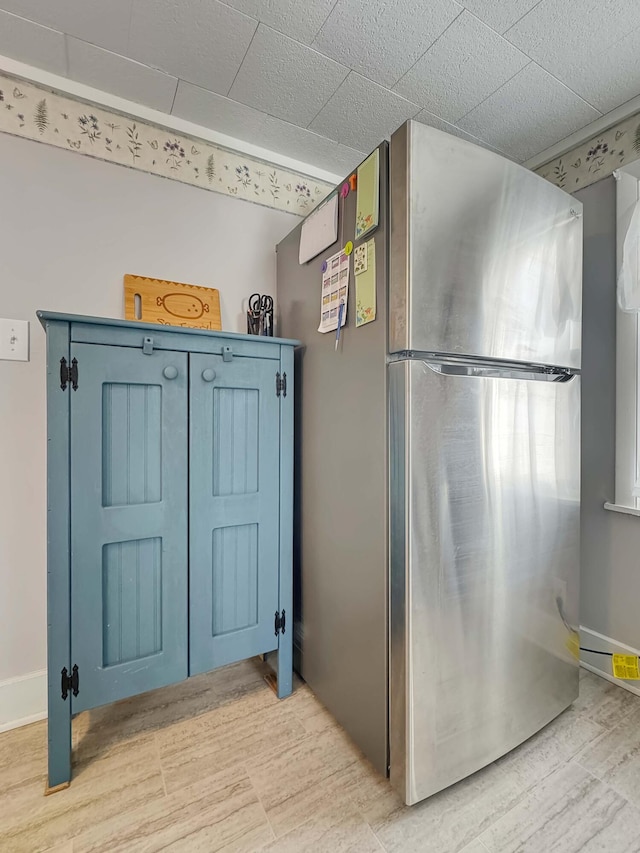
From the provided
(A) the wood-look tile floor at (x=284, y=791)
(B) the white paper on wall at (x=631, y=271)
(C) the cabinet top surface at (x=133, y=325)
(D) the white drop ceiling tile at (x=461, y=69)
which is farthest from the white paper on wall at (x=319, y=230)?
(A) the wood-look tile floor at (x=284, y=791)

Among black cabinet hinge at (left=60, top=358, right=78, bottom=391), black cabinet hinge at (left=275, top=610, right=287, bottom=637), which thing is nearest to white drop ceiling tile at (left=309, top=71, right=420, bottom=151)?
black cabinet hinge at (left=60, top=358, right=78, bottom=391)

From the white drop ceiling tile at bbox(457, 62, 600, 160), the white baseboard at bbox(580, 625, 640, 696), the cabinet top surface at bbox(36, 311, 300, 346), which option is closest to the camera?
the cabinet top surface at bbox(36, 311, 300, 346)

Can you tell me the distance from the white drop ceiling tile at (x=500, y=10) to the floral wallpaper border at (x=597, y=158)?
791 mm

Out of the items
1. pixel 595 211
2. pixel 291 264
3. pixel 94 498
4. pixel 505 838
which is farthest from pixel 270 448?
pixel 595 211

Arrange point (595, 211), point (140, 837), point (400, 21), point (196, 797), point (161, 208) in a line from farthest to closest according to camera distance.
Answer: point (595, 211) < point (161, 208) < point (400, 21) < point (196, 797) < point (140, 837)

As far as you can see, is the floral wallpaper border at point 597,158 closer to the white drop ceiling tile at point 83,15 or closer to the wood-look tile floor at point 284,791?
the white drop ceiling tile at point 83,15

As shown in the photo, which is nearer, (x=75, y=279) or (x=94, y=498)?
(x=94, y=498)

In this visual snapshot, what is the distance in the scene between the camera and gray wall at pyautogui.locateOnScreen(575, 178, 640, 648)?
166 cm

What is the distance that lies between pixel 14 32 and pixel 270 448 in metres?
1.60

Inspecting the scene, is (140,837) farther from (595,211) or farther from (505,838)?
(595,211)

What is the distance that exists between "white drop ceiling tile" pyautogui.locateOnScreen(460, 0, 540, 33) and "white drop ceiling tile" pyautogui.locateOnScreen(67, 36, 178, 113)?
1.05m

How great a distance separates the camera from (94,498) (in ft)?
3.99

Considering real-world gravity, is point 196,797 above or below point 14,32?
below

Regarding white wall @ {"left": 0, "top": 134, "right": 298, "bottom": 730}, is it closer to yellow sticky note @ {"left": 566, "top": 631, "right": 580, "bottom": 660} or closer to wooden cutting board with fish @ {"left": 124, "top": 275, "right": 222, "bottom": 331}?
wooden cutting board with fish @ {"left": 124, "top": 275, "right": 222, "bottom": 331}
